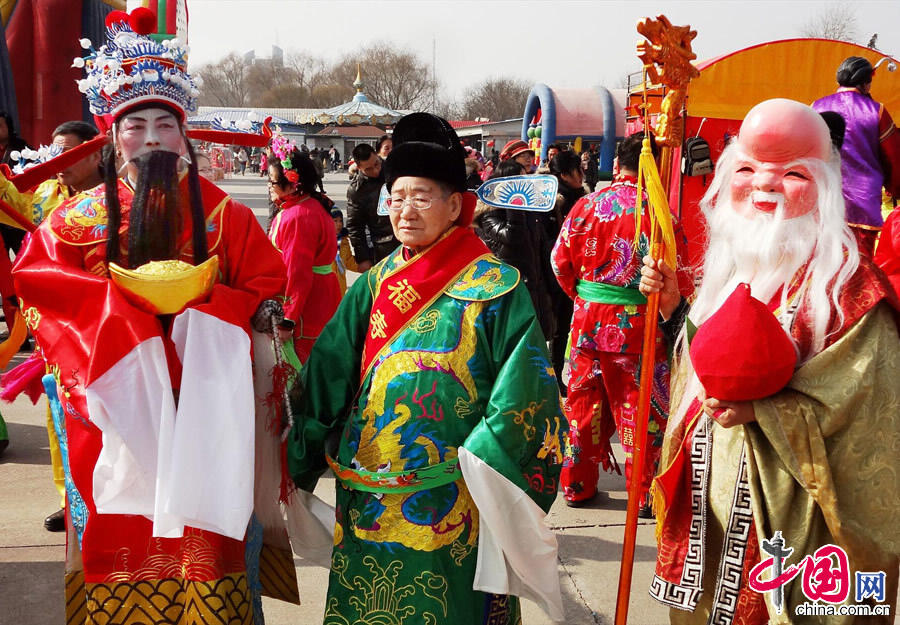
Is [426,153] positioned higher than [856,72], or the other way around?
[856,72]

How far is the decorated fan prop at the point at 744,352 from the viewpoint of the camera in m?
2.00

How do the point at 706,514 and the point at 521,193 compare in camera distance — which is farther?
the point at 521,193

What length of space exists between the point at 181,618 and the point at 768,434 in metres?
1.72

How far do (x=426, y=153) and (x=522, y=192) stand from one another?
1.48ft

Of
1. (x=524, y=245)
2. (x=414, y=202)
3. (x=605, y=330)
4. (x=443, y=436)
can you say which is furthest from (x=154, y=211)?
(x=524, y=245)

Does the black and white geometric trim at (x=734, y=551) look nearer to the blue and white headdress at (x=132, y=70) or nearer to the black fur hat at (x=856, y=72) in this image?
the blue and white headdress at (x=132, y=70)

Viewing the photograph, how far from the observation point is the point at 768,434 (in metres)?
2.06

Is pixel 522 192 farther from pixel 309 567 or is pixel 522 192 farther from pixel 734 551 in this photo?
pixel 309 567

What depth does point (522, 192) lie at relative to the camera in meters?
2.74

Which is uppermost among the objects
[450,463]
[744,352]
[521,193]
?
[521,193]

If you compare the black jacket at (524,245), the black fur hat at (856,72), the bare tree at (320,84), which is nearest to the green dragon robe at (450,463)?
the black jacket at (524,245)

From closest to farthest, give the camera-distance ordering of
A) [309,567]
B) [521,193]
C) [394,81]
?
[521,193]
[309,567]
[394,81]

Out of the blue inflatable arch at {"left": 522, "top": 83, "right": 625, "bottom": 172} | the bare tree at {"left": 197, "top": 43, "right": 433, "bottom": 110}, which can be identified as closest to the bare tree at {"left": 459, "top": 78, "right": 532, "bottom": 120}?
the bare tree at {"left": 197, "top": 43, "right": 433, "bottom": 110}

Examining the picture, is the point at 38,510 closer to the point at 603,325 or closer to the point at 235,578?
the point at 235,578
